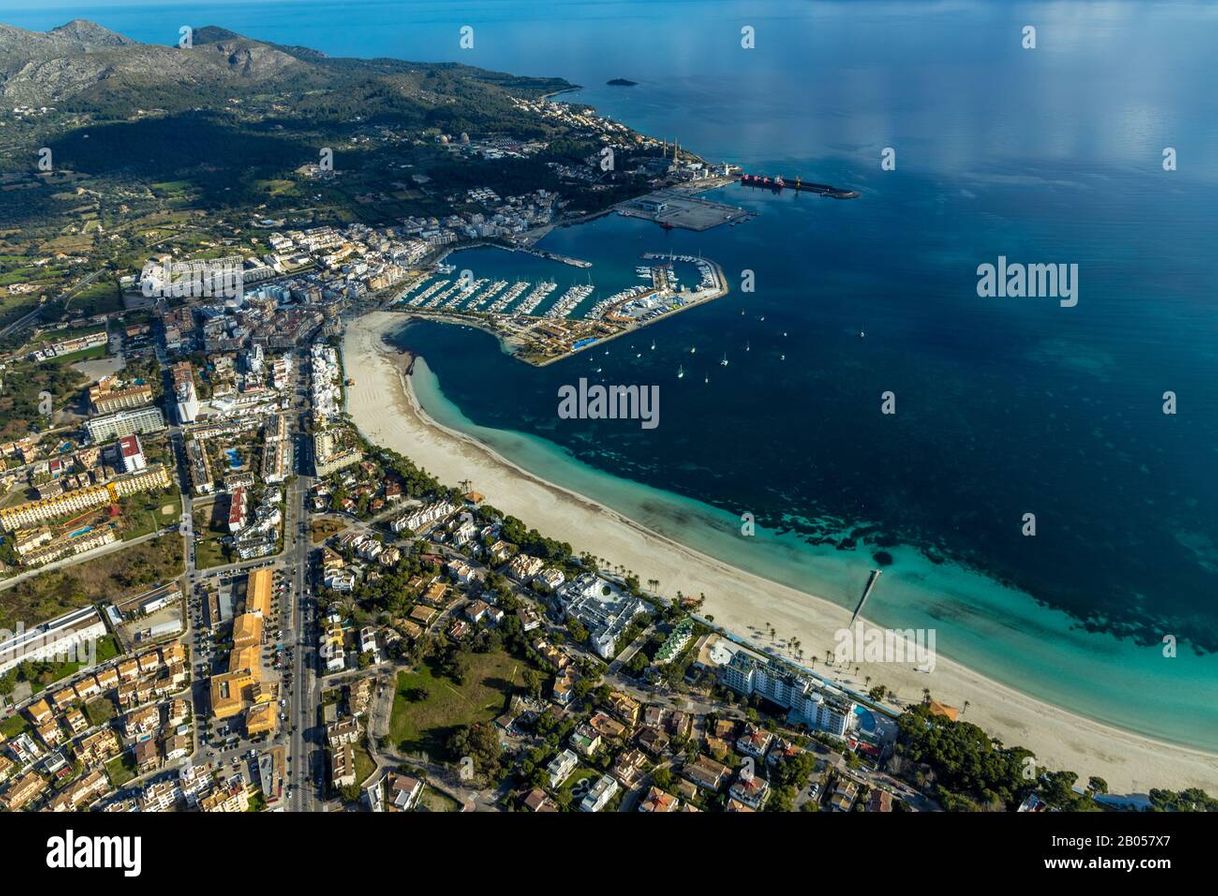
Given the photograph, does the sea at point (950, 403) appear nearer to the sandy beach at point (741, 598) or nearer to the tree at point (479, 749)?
the sandy beach at point (741, 598)

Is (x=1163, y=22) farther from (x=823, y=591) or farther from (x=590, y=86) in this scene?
(x=823, y=591)

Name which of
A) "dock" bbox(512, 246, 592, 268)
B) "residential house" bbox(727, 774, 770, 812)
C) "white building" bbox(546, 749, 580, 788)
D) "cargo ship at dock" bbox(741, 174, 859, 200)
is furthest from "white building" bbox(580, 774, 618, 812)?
"cargo ship at dock" bbox(741, 174, 859, 200)

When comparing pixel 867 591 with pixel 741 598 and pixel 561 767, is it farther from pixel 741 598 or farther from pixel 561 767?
pixel 561 767

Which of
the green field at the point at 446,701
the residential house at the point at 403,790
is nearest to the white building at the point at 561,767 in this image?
the green field at the point at 446,701

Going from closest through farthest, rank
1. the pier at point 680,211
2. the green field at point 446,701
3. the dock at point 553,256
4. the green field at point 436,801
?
1. the green field at point 436,801
2. the green field at point 446,701
3. the dock at point 553,256
4. the pier at point 680,211

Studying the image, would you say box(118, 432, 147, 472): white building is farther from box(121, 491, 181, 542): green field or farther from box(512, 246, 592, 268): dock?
box(512, 246, 592, 268): dock

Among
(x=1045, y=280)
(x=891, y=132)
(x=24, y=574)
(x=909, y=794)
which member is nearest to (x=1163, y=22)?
(x=891, y=132)
